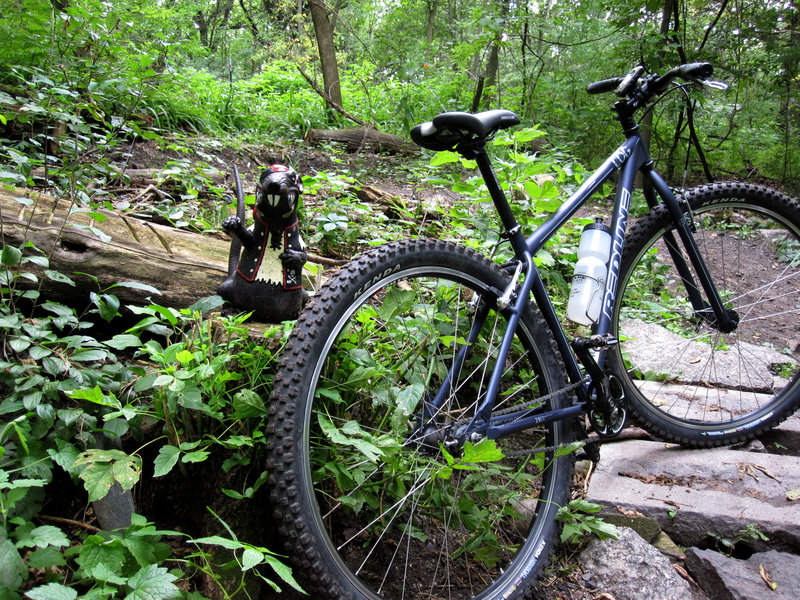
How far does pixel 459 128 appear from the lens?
5.71 feet

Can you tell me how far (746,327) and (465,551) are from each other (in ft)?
9.04

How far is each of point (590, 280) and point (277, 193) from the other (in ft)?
4.24

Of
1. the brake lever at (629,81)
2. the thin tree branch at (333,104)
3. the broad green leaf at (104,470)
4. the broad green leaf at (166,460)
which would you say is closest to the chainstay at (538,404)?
the broad green leaf at (166,460)

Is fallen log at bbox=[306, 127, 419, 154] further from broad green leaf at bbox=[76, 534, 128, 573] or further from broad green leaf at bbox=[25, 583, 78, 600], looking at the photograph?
broad green leaf at bbox=[25, 583, 78, 600]

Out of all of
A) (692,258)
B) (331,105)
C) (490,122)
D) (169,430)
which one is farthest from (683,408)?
(331,105)

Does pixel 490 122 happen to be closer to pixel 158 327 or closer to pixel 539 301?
pixel 539 301

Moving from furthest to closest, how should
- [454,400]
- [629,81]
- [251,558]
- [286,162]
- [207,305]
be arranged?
[286,162] → [629,81] → [454,400] → [207,305] → [251,558]

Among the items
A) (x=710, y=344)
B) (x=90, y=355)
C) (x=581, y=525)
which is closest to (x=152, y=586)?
(x=90, y=355)

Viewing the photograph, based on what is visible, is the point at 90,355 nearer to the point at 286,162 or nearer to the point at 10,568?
the point at 10,568

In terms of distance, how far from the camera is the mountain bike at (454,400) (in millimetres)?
1471

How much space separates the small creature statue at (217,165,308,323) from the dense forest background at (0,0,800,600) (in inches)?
7.2

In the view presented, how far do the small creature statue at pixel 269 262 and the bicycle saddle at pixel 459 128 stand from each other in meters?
0.51

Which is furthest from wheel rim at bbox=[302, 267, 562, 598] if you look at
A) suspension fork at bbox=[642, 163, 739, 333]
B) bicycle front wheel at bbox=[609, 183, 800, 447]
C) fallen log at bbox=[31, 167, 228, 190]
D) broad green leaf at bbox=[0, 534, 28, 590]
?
fallen log at bbox=[31, 167, 228, 190]

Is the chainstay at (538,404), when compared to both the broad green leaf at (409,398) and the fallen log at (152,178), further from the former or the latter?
the fallen log at (152,178)
